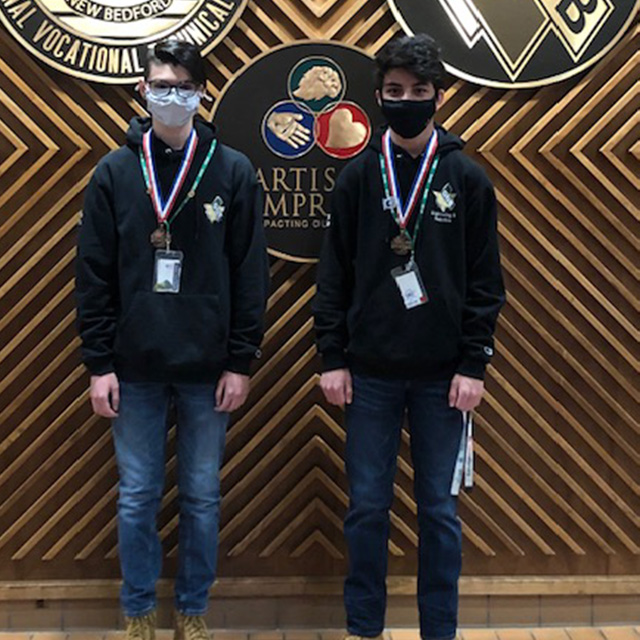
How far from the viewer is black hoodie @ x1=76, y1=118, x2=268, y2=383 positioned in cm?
281

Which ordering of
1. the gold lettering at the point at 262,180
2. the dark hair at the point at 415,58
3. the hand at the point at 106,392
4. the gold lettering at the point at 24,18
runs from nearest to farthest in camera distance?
1. the dark hair at the point at 415,58
2. the hand at the point at 106,392
3. the gold lettering at the point at 24,18
4. the gold lettering at the point at 262,180

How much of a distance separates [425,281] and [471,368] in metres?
0.30

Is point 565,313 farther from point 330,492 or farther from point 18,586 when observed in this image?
point 18,586

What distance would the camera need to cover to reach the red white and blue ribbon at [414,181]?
2816 mm

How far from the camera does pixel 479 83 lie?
3301 mm

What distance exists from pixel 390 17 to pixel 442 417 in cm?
146

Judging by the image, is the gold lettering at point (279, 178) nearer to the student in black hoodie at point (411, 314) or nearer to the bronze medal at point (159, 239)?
the student in black hoodie at point (411, 314)

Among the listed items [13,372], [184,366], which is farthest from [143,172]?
[13,372]

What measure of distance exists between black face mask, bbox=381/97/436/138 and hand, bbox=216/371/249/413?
3.01ft

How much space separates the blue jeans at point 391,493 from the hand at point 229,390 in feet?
1.15

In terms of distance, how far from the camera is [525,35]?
3.29m

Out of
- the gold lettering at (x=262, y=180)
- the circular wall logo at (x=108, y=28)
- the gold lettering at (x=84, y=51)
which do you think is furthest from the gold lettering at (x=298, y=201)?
the gold lettering at (x=84, y=51)

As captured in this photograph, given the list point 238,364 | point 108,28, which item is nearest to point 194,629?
point 238,364

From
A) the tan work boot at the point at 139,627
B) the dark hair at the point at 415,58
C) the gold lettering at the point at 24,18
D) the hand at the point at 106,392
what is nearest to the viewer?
the dark hair at the point at 415,58
